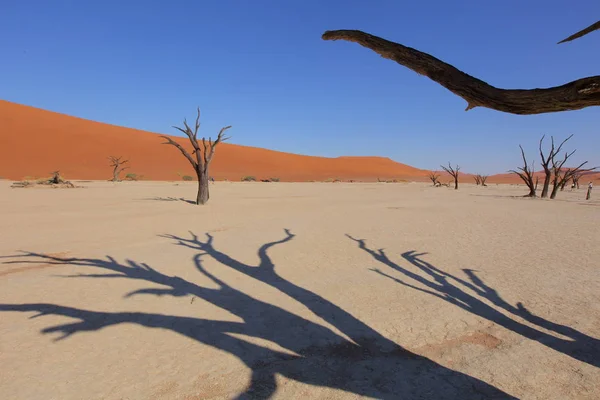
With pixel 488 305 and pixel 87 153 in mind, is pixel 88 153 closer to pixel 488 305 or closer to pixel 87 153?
pixel 87 153

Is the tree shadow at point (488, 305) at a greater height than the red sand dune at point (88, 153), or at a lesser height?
lesser

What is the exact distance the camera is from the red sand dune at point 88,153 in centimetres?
3583

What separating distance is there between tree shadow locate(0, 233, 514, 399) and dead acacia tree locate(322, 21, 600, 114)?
5.71 feet

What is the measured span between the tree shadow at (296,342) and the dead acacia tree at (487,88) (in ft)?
5.71

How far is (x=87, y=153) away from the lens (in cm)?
4412

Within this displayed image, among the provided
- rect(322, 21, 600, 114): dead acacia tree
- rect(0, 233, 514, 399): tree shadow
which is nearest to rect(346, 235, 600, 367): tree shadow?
rect(0, 233, 514, 399): tree shadow

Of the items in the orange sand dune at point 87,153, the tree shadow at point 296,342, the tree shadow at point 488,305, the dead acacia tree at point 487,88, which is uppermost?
the orange sand dune at point 87,153

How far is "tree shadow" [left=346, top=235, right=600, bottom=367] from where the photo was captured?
2.60 meters

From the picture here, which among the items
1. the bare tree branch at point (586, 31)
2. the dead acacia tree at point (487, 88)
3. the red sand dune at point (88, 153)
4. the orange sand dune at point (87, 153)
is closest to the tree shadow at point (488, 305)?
the dead acacia tree at point (487, 88)

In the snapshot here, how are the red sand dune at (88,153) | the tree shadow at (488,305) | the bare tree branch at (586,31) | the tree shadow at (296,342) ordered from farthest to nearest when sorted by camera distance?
the red sand dune at (88,153), the tree shadow at (488,305), the tree shadow at (296,342), the bare tree branch at (586,31)

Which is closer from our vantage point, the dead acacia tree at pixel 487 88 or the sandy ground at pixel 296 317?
the dead acacia tree at pixel 487 88

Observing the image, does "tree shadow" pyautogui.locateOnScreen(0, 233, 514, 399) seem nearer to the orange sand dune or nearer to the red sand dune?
the red sand dune

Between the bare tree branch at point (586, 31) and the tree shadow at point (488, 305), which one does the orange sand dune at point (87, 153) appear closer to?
the tree shadow at point (488, 305)

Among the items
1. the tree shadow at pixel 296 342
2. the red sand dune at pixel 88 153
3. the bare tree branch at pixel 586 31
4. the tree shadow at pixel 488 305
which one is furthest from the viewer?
the red sand dune at pixel 88 153
